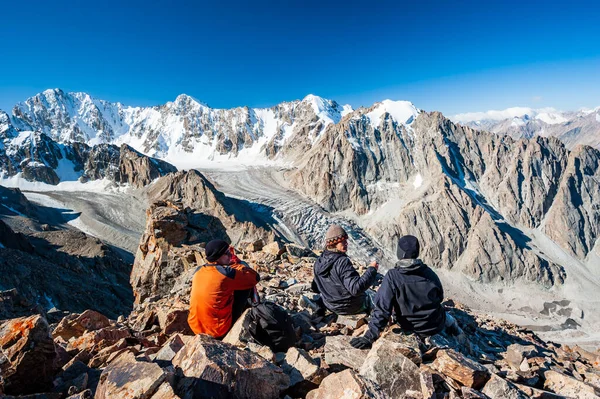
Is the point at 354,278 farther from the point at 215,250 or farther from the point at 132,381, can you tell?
the point at 132,381

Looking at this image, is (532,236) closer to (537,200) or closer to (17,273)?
(537,200)

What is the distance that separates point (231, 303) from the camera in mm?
5828

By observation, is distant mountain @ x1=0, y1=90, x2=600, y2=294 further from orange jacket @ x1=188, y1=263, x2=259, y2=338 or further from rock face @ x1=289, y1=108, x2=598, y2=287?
orange jacket @ x1=188, y1=263, x2=259, y2=338

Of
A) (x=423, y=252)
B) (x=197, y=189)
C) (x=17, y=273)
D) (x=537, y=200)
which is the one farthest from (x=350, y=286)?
(x=537, y=200)

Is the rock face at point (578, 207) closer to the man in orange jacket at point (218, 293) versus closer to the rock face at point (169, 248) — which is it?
the rock face at point (169, 248)

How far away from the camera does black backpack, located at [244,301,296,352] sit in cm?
525

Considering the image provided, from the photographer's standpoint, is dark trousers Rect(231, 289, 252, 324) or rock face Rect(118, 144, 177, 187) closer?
dark trousers Rect(231, 289, 252, 324)

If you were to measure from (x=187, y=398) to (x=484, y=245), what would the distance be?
122 meters

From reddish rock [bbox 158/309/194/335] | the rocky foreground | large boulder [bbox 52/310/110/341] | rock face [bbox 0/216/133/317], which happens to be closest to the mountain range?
rock face [bbox 0/216/133/317]

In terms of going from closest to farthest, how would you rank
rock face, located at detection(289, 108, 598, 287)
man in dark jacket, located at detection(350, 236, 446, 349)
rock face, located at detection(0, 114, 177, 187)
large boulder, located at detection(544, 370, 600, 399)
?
large boulder, located at detection(544, 370, 600, 399), man in dark jacket, located at detection(350, 236, 446, 349), rock face, located at detection(289, 108, 598, 287), rock face, located at detection(0, 114, 177, 187)

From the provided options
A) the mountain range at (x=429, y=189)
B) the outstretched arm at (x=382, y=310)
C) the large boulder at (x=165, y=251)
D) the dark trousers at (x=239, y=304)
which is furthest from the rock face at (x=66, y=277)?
the mountain range at (x=429, y=189)

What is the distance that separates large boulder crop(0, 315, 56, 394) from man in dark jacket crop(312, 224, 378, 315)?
16.1ft

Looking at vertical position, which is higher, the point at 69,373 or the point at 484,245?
the point at 69,373

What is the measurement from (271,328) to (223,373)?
5.94 ft
